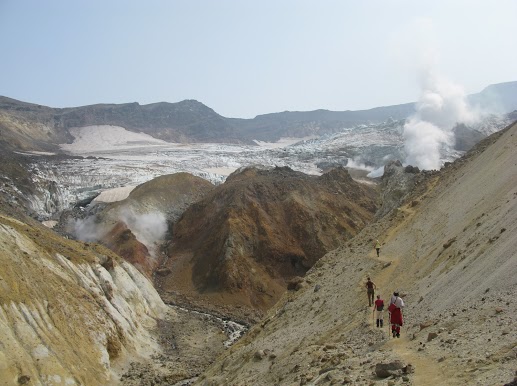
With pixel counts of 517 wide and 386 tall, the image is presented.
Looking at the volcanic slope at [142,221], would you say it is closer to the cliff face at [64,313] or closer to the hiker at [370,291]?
the cliff face at [64,313]

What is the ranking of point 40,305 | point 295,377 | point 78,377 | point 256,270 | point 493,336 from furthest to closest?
point 256,270 → point 40,305 → point 78,377 → point 295,377 → point 493,336

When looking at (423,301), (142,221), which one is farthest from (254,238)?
(423,301)

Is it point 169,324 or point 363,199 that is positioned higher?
point 363,199

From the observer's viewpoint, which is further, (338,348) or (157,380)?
(157,380)

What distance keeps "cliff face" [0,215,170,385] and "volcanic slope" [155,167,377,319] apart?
13494mm

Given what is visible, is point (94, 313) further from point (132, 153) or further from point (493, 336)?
point (132, 153)

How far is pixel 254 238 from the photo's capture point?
61.4m

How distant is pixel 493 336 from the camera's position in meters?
11.5

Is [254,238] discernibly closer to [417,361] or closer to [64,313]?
[64,313]

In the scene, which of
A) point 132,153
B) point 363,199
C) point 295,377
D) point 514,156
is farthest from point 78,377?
point 132,153

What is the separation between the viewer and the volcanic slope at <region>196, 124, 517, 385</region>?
11.6 metres

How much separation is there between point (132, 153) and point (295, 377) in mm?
187018

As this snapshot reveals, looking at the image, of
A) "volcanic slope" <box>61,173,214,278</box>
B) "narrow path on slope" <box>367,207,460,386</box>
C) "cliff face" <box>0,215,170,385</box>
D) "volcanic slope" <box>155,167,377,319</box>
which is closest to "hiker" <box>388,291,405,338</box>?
"narrow path on slope" <box>367,207,460,386</box>

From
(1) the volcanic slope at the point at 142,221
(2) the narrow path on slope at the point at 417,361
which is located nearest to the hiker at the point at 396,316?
(2) the narrow path on slope at the point at 417,361
